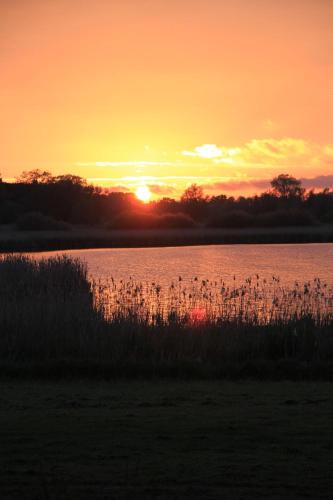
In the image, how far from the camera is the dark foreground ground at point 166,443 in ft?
19.1

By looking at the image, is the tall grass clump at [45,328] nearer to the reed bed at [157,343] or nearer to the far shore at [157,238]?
the reed bed at [157,343]

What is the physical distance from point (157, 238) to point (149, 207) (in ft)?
125

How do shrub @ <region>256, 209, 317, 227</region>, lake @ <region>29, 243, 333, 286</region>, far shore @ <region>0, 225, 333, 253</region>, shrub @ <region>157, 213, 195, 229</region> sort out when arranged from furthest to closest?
shrub @ <region>157, 213, 195, 229</region> < shrub @ <region>256, 209, 317, 227</region> < far shore @ <region>0, 225, 333, 253</region> < lake @ <region>29, 243, 333, 286</region>

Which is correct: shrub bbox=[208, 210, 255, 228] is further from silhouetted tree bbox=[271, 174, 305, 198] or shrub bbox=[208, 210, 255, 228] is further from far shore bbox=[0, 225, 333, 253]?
silhouetted tree bbox=[271, 174, 305, 198]

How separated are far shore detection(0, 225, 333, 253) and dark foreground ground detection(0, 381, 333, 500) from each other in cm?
4476

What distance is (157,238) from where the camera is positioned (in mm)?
66125

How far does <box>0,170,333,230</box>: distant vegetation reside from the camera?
78188mm

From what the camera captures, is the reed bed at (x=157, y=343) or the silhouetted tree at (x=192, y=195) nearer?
the reed bed at (x=157, y=343)

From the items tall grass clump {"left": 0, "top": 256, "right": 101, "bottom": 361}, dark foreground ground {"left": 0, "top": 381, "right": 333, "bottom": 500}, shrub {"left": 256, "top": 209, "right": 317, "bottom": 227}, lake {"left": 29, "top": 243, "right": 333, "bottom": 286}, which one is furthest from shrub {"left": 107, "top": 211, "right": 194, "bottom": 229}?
dark foreground ground {"left": 0, "top": 381, "right": 333, "bottom": 500}

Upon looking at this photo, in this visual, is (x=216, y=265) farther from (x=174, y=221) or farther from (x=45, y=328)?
(x=174, y=221)

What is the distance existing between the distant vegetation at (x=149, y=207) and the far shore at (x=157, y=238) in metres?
3.52

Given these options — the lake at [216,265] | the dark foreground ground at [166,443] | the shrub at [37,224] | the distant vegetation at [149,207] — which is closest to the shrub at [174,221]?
the distant vegetation at [149,207]

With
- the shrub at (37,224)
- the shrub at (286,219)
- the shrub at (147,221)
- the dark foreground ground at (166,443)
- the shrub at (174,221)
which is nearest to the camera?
the dark foreground ground at (166,443)

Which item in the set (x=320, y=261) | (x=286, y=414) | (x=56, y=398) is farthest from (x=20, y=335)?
(x=320, y=261)
